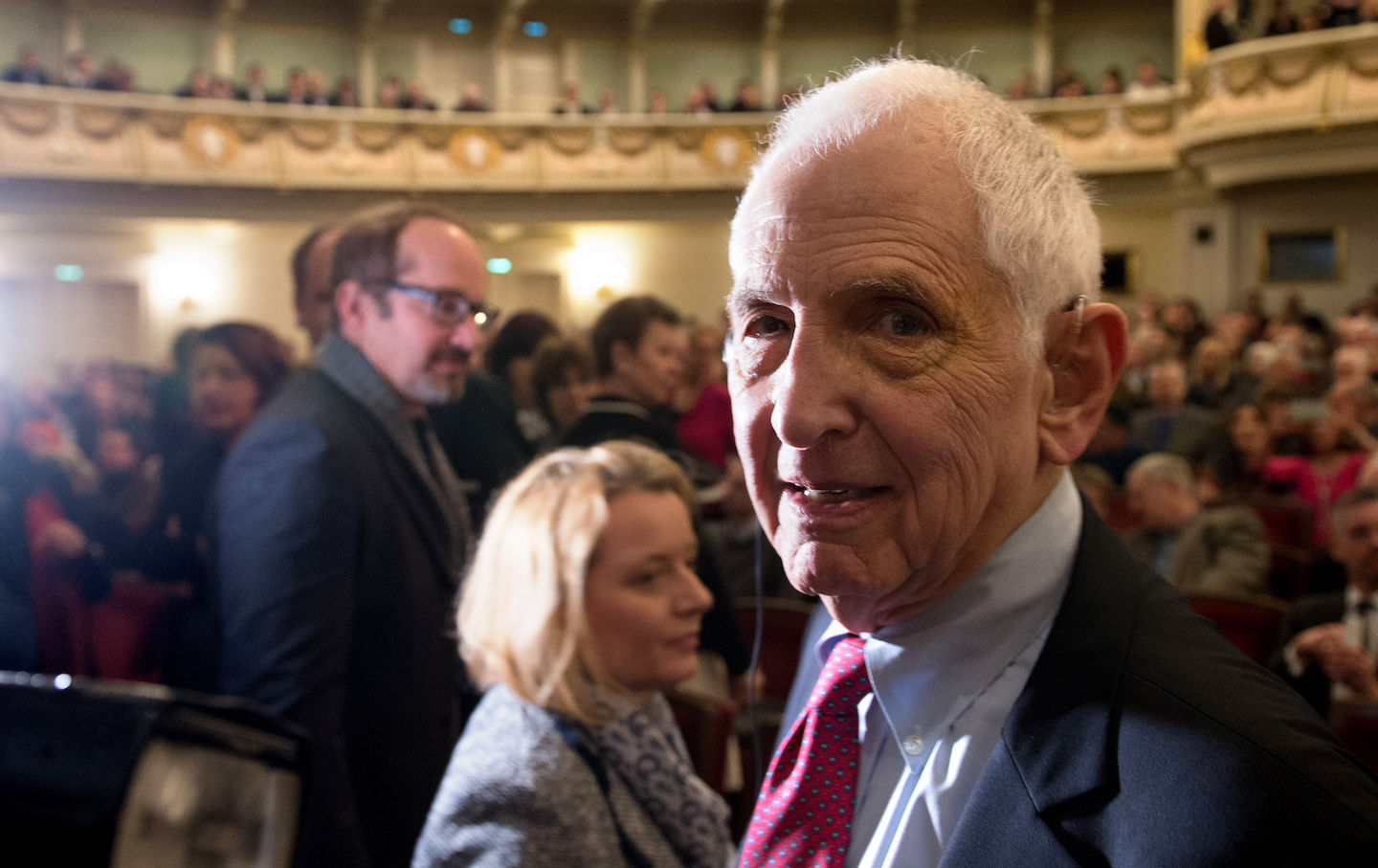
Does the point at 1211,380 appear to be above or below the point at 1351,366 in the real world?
below

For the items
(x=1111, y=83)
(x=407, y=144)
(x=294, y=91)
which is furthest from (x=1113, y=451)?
(x=294, y=91)

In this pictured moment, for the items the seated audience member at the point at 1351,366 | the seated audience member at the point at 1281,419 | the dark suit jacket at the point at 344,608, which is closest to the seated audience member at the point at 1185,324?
the seated audience member at the point at 1351,366

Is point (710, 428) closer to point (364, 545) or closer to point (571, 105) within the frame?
point (364, 545)

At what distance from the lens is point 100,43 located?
14.7 meters

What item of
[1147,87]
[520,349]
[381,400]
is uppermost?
[1147,87]

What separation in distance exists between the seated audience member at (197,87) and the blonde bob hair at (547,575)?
14.4m

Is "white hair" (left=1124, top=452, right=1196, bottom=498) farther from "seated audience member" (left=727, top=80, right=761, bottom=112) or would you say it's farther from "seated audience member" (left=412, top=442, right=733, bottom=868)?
"seated audience member" (left=727, top=80, right=761, bottom=112)

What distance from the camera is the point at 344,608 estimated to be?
194 centimetres

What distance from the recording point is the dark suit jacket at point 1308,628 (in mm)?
2719

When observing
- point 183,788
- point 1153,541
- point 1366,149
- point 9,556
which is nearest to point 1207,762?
point 183,788

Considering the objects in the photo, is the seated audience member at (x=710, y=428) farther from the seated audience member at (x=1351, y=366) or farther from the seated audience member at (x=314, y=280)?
the seated audience member at (x=1351, y=366)

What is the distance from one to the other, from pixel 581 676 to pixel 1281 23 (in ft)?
42.7

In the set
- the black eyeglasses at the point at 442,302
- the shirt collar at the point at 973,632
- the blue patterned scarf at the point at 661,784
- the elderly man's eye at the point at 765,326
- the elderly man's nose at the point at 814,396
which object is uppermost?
the black eyeglasses at the point at 442,302

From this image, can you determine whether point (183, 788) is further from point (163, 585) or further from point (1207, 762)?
point (163, 585)
